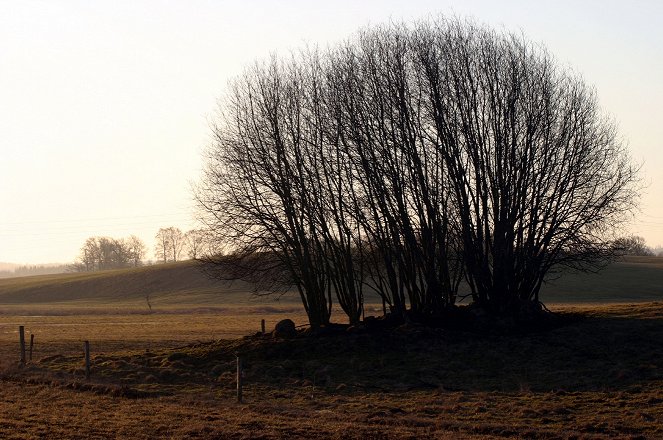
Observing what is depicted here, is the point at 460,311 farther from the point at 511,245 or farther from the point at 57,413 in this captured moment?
the point at 57,413

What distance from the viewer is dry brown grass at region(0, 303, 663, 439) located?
55.3ft

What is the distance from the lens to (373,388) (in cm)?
Result: 2384

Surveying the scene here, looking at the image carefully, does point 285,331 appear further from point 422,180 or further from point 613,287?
point 613,287

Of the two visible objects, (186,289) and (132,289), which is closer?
(186,289)

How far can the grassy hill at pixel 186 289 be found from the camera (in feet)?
305

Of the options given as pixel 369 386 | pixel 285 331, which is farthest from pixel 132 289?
pixel 369 386

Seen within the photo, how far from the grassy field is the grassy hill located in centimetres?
5596

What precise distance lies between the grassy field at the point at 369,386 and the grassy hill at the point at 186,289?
56.0m

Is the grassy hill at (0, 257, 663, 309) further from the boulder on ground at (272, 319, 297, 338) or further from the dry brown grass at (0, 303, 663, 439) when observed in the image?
the boulder on ground at (272, 319, 297, 338)

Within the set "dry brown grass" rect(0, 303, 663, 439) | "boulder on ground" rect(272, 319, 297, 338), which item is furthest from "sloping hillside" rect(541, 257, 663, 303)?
"dry brown grass" rect(0, 303, 663, 439)

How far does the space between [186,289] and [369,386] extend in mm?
100399

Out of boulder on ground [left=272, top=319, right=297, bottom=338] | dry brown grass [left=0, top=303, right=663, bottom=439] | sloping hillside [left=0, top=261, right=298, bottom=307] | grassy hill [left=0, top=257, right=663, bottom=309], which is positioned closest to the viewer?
dry brown grass [left=0, top=303, right=663, bottom=439]

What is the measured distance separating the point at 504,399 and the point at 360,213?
14.0 metres

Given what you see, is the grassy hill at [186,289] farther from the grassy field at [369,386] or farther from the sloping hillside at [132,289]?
the grassy field at [369,386]
